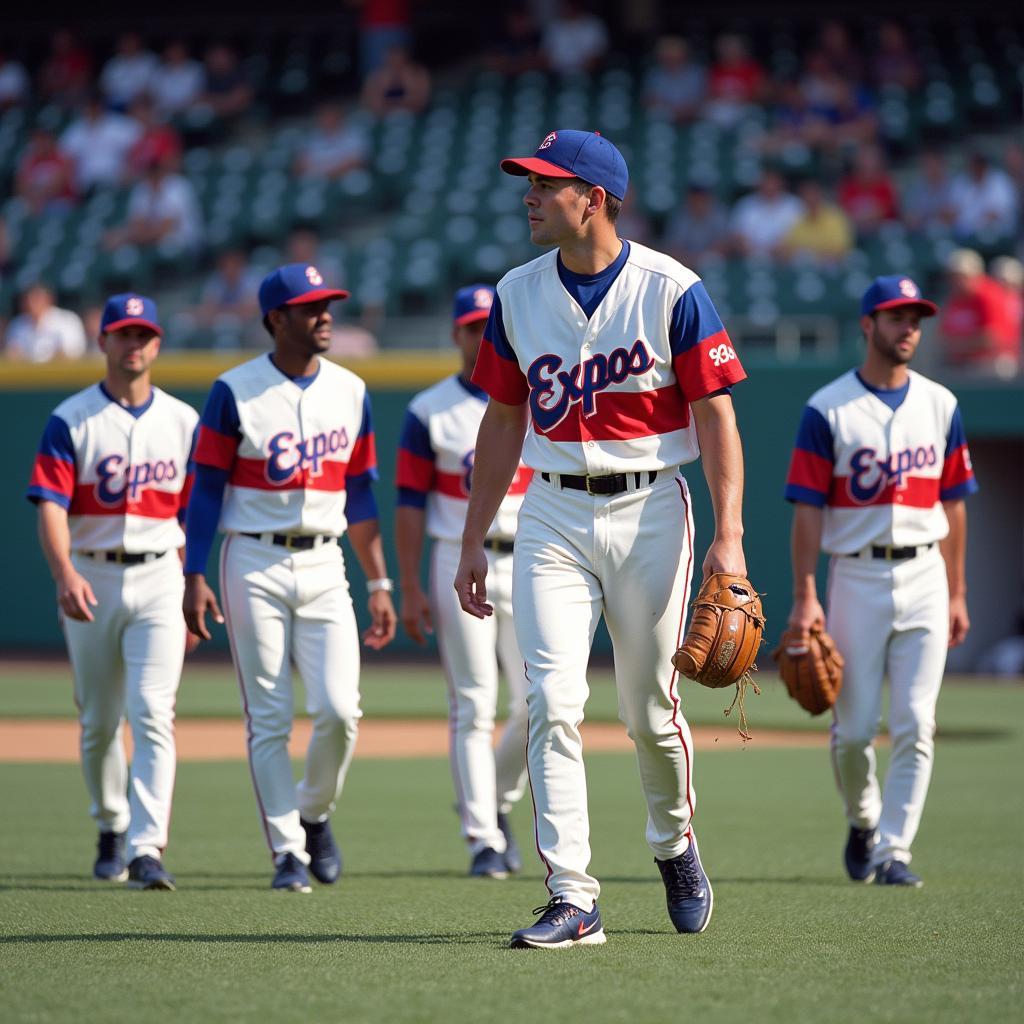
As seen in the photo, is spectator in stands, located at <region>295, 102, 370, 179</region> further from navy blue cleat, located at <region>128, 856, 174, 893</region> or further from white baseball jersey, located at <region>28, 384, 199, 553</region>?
navy blue cleat, located at <region>128, 856, 174, 893</region>

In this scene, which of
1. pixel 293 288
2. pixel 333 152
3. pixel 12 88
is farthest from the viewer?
pixel 12 88

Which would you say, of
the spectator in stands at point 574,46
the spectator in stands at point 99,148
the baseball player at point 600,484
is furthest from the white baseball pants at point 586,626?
the spectator in stands at point 99,148

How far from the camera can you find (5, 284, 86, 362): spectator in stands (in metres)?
15.4

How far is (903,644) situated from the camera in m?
5.93

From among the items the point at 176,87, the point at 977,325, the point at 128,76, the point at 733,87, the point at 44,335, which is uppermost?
the point at 128,76

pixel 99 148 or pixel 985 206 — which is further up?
pixel 99 148

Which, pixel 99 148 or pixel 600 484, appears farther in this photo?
pixel 99 148

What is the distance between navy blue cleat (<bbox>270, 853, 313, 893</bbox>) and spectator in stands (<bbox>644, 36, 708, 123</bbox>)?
13.4 meters

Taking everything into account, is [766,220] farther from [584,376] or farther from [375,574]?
[584,376]

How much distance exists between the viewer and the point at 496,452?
471 cm

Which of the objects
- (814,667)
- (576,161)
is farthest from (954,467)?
(576,161)

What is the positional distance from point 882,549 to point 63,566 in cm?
290

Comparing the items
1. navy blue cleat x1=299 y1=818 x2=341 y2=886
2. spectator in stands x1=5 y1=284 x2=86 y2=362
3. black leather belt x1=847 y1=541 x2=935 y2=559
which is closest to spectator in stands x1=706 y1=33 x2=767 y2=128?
spectator in stands x1=5 y1=284 x2=86 y2=362

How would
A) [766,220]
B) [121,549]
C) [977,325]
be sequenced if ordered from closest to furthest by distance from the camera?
1. [121,549]
2. [977,325]
3. [766,220]
